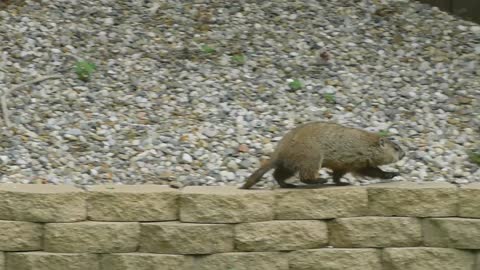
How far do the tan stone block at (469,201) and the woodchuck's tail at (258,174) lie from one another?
120 cm

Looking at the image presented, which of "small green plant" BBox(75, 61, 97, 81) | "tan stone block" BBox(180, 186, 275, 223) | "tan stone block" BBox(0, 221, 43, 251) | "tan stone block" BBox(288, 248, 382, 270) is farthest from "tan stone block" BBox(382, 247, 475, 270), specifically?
"small green plant" BBox(75, 61, 97, 81)

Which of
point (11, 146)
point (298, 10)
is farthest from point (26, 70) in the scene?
point (298, 10)

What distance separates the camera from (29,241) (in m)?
5.83

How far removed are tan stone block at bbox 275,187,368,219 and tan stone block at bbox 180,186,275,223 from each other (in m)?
0.08

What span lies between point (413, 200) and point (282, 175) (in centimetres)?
84

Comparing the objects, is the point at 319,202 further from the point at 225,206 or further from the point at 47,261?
the point at 47,261

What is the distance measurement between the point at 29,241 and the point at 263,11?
3590 mm

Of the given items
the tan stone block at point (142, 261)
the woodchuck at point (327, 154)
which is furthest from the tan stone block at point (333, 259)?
the tan stone block at point (142, 261)

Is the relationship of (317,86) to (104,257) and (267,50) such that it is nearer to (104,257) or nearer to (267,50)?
(267,50)

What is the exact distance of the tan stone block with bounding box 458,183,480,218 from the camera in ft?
19.3

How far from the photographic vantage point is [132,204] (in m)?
5.81

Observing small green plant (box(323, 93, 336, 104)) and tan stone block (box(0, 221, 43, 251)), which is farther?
small green plant (box(323, 93, 336, 104))

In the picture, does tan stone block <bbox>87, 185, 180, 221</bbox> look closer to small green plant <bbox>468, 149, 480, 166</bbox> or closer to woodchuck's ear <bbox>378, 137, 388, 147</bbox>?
woodchuck's ear <bbox>378, 137, 388, 147</bbox>

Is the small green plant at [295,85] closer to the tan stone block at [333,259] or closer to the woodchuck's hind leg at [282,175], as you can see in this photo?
the woodchuck's hind leg at [282,175]
